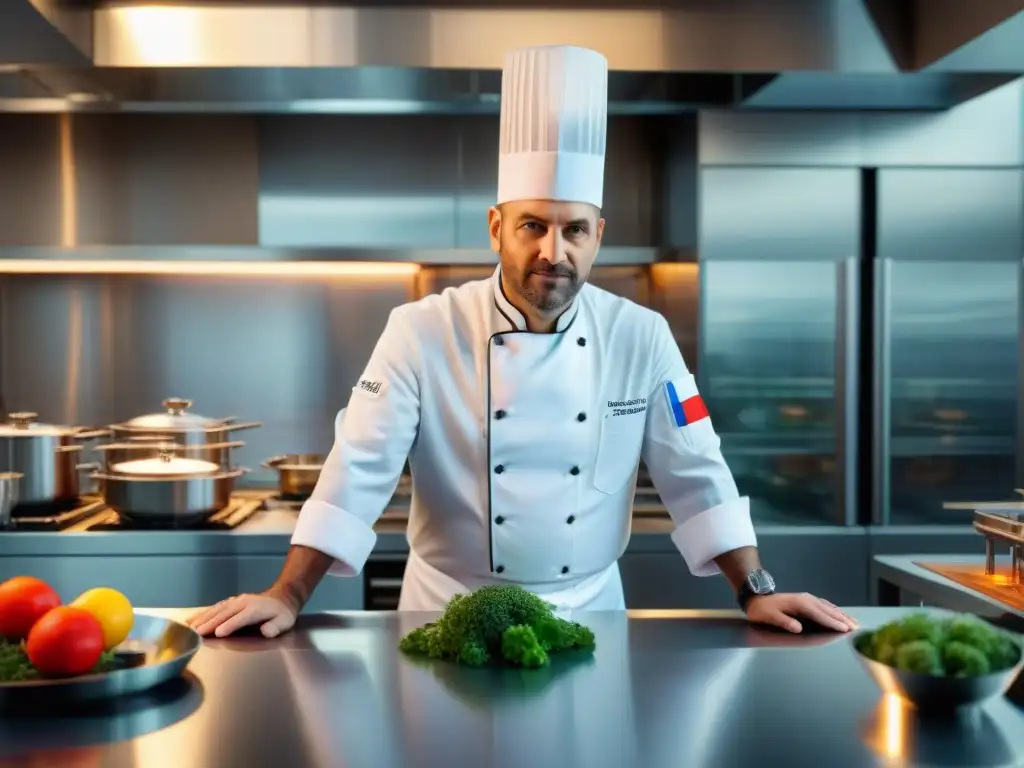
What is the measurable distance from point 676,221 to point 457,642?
95.0 inches

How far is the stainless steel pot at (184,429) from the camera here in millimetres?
3203

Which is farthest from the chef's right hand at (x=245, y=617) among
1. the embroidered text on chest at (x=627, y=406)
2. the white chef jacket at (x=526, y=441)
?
the embroidered text on chest at (x=627, y=406)

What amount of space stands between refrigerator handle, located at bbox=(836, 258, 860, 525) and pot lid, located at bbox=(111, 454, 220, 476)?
1.86 meters

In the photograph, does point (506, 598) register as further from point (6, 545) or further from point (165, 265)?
point (165, 265)

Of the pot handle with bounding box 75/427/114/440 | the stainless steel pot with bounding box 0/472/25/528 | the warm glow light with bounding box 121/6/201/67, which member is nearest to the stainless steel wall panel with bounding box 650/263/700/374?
the warm glow light with bounding box 121/6/201/67

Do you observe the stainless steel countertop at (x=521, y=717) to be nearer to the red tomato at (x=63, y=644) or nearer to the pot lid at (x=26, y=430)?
the red tomato at (x=63, y=644)

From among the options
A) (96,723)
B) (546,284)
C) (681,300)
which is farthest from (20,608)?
(681,300)

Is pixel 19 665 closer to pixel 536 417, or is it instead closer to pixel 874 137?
pixel 536 417

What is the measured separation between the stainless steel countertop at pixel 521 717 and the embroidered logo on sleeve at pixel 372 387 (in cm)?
59

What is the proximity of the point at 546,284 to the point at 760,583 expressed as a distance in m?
0.60

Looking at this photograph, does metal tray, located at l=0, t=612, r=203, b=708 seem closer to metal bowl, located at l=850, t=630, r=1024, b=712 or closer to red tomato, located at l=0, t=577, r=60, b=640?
red tomato, located at l=0, t=577, r=60, b=640

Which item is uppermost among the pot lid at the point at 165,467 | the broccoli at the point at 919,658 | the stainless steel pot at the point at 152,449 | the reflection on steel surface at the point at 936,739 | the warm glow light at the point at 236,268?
the warm glow light at the point at 236,268

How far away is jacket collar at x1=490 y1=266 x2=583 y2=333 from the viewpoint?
6.93 feet

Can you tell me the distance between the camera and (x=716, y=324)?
3289mm
